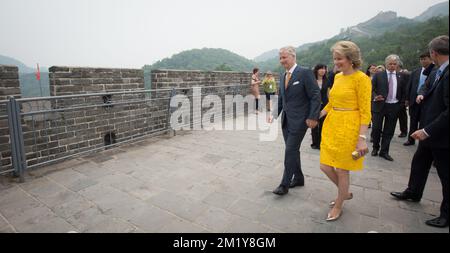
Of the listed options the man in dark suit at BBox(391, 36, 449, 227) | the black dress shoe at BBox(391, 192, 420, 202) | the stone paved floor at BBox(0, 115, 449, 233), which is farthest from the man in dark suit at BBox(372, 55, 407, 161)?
the man in dark suit at BBox(391, 36, 449, 227)

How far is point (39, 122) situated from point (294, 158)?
14.2 ft

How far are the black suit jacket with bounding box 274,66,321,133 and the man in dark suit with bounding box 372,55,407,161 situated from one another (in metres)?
2.51

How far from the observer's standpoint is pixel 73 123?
5188 millimetres

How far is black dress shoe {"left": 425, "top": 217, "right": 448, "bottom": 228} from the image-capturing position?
246 centimetres

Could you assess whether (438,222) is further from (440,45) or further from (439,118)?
(440,45)

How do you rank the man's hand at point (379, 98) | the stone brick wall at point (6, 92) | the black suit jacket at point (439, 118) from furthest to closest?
1. the man's hand at point (379, 98)
2. the stone brick wall at point (6, 92)
3. the black suit jacket at point (439, 118)

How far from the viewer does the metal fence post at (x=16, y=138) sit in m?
3.49

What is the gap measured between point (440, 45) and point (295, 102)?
137 cm

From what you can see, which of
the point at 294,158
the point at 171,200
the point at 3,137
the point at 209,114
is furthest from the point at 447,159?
the point at 209,114

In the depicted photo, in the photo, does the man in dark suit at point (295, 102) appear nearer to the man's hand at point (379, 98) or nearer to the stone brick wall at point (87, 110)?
the man's hand at point (379, 98)

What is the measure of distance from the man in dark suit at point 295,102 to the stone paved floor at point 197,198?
0.54m

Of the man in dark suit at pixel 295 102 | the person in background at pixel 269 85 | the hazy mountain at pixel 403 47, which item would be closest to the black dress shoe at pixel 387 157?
the man in dark suit at pixel 295 102

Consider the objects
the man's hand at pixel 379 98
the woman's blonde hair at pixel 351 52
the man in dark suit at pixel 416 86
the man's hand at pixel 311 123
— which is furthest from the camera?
the man's hand at pixel 379 98

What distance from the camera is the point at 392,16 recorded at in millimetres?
93312
